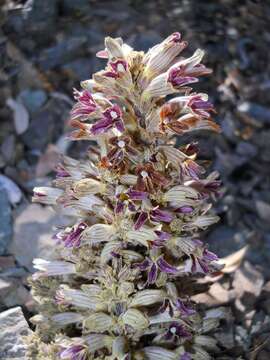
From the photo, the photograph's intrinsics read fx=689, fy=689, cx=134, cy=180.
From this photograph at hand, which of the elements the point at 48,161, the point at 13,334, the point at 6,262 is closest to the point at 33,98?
the point at 48,161

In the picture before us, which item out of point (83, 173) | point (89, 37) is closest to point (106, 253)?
point (83, 173)

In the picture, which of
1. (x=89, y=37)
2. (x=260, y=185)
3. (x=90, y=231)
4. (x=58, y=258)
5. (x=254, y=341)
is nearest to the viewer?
(x=90, y=231)

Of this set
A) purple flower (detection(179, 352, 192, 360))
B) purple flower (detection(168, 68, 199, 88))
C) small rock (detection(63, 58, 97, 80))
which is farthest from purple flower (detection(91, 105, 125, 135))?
small rock (detection(63, 58, 97, 80))

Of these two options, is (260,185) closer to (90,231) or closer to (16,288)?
(16,288)

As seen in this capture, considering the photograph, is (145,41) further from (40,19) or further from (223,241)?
(223,241)

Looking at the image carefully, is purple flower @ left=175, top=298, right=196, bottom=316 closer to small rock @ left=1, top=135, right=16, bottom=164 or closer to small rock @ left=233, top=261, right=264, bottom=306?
small rock @ left=233, top=261, right=264, bottom=306

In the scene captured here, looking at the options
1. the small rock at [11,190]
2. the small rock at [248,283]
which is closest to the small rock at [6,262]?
the small rock at [11,190]
